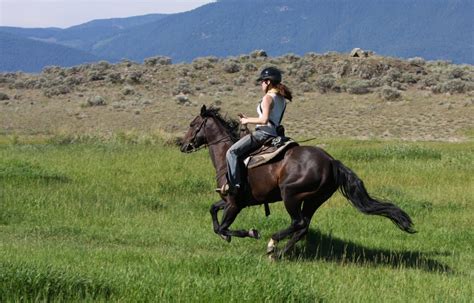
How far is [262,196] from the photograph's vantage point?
33.8 ft

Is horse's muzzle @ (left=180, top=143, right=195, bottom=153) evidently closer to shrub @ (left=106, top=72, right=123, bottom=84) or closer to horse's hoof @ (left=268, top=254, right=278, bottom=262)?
horse's hoof @ (left=268, top=254, right=278, bottom=262)

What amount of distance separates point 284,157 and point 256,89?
3705 cm

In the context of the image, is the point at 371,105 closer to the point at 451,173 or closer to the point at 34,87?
the point at 451,173

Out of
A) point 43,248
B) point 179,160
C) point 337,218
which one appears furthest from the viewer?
point 179,160

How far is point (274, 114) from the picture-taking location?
10164 millimetres

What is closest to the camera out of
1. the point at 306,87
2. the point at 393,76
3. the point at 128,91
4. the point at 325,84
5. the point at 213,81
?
the point at 128,91

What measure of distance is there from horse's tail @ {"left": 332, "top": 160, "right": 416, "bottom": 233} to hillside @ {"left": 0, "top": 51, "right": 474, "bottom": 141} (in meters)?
18.8

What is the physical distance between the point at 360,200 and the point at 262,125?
1783 millimetres

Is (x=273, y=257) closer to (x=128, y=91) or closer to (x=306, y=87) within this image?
(x=128, y=91)

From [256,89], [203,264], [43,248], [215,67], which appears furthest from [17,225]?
[215,67]

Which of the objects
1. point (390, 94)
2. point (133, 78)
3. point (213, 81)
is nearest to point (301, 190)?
point (390, 94)

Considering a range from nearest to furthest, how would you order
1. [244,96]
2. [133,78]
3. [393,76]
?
[244,96]
[393,76]
[133,78]

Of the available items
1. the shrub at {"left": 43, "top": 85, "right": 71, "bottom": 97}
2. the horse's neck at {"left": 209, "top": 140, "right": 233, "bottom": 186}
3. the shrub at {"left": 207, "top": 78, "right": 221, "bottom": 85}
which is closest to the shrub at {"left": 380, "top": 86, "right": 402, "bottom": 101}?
the shrub at {"left": 207, "top": 78, "right": 221, "bottom": 85}

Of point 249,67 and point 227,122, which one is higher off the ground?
point 227,122
